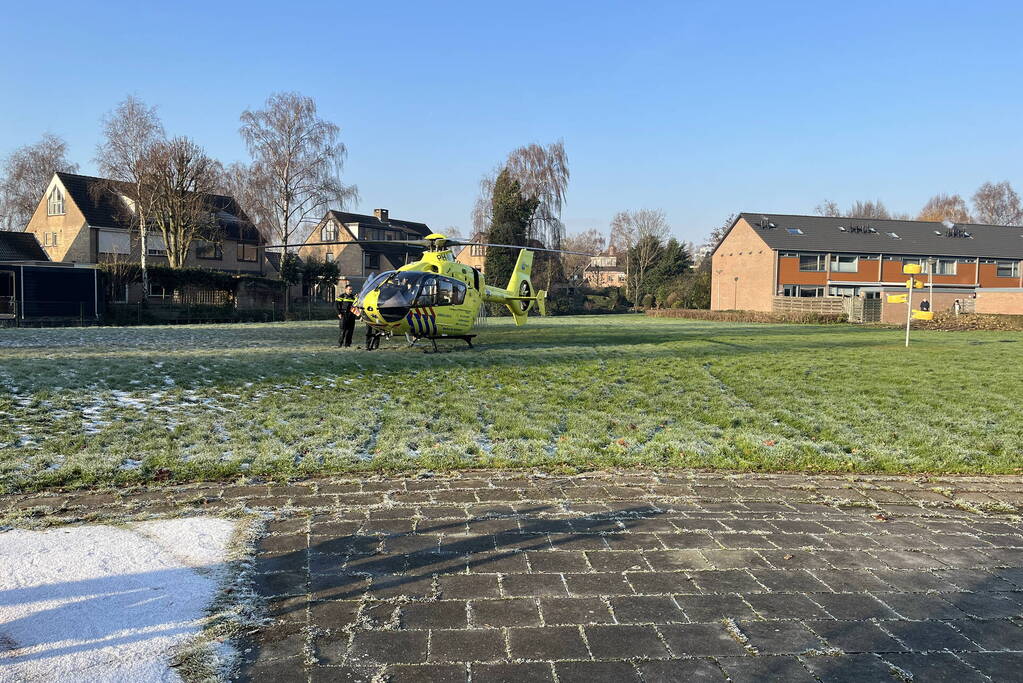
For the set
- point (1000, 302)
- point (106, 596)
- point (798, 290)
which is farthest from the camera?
point (798, 290)

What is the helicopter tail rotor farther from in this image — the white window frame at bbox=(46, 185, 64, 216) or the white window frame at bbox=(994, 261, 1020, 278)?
the white window frame at bbox=(994, 261, 1020, 278)

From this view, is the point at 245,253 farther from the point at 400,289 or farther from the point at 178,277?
the point at 400,289

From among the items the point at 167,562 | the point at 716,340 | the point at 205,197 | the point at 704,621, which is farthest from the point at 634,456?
the point at 205,197

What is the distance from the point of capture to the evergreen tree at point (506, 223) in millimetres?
50844

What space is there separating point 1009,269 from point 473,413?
6020 cm

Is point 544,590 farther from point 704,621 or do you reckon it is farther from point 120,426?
point 120,426

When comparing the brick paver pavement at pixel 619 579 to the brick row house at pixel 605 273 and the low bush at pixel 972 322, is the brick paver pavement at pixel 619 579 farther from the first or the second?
the brick row house at pixel 605 273

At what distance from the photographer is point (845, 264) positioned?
163 feet

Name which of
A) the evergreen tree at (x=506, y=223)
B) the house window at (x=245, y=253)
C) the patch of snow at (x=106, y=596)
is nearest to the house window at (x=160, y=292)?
the house window at (x=245, y=253)

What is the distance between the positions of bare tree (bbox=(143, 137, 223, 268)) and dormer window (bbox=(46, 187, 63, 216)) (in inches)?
378

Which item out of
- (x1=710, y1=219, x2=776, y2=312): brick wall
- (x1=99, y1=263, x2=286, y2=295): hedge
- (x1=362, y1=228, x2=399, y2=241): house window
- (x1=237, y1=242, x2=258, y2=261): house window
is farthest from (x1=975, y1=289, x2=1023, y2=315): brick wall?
(x1=362, y1=228, x2=399, y2=241): house window

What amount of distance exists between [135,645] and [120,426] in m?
4.87

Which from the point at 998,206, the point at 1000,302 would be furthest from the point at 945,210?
the point at 1000,302

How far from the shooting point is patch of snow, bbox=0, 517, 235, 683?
2.72 metres
